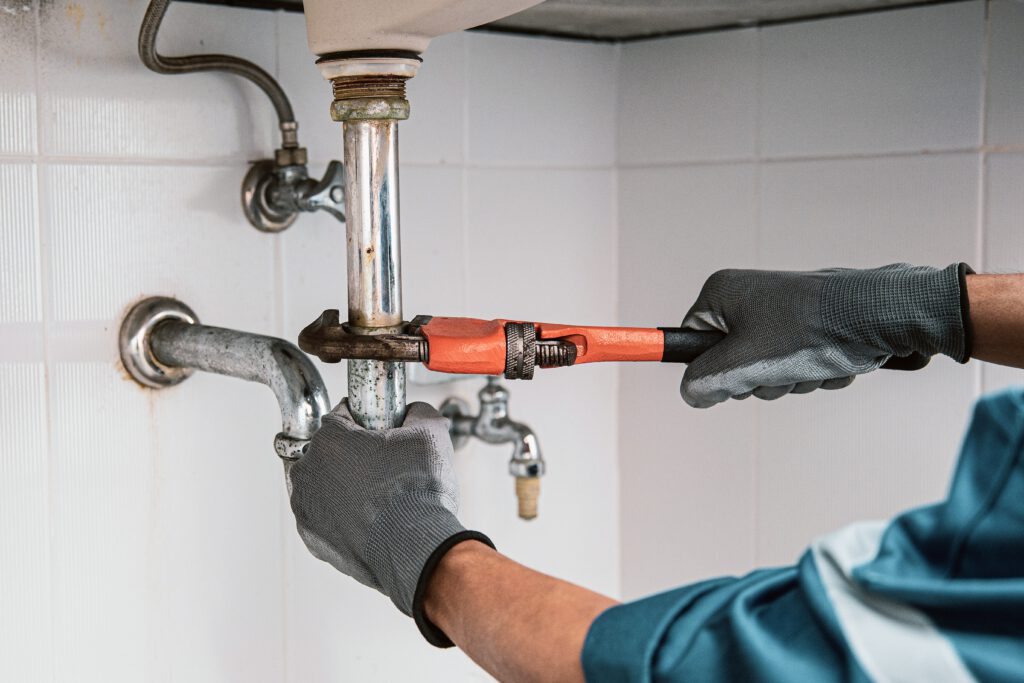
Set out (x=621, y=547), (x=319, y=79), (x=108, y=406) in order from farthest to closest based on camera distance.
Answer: (x=621, y=547), (x=319, y=79), (x=108, y=406)

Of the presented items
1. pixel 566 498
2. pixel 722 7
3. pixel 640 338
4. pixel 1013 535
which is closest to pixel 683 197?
pixel 722 7

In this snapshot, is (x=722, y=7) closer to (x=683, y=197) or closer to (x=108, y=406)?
(x=683, y=197)

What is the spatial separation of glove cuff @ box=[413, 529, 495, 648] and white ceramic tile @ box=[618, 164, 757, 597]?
1.95 feet

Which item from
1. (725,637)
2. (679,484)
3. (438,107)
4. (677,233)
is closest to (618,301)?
(677,233)

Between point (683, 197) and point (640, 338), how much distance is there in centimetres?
48

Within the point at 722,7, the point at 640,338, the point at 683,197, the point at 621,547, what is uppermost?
the point at 722,7

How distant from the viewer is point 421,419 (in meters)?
0.67

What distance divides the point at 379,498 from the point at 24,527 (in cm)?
30

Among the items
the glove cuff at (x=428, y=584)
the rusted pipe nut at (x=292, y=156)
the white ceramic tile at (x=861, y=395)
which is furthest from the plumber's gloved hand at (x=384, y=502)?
the white ceramic tile at (x=861, y=395)

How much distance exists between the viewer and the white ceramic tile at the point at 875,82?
3.03 feet

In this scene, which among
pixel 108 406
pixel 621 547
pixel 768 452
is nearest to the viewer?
pixel 108 406

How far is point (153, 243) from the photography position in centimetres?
80

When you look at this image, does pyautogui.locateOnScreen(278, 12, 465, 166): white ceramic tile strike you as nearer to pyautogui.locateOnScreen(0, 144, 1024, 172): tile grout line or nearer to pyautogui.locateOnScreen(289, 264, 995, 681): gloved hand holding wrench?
pyautogui.locateOnScreen(0, 144, 1024, 172): tile grout line

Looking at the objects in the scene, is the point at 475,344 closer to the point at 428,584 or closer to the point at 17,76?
the point at 428,584
